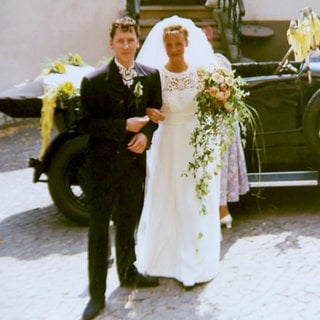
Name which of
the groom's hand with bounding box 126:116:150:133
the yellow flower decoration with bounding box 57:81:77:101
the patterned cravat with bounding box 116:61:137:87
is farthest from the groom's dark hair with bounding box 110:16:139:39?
the yellow flower decoration with bounding box 57:81:77:101

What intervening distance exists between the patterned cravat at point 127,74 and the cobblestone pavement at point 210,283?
64.8 inches

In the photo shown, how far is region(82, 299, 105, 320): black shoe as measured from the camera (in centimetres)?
455

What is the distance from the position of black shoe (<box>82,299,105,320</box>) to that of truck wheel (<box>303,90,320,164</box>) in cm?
282

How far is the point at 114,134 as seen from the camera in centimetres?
440

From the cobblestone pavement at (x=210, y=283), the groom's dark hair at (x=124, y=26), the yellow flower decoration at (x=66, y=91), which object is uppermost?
the groom's dark hair at (x=124, y=26)

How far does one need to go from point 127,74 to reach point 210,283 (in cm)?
181

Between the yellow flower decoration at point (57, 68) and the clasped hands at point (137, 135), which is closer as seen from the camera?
the clasped hands at point (137, 135)

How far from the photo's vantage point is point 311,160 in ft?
22.2

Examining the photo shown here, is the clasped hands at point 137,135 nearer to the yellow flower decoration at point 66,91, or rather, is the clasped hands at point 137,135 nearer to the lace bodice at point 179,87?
the lace bodice at point 179,87

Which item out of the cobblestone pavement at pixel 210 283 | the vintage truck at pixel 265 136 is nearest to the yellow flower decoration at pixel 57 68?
the vintage truck at pixel 265 136

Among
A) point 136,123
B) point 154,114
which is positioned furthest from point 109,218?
point 154,114

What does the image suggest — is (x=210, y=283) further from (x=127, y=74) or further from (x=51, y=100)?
(x=51, y=100)

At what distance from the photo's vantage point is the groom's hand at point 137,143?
14.9 ft

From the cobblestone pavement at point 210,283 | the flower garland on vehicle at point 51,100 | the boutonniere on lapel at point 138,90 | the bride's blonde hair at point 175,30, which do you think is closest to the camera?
the boutonniere on lapel at point 138,90
